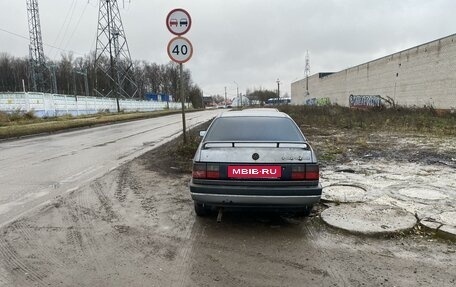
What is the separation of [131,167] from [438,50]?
26853 millimetres

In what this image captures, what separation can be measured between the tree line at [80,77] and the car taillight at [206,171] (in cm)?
6557

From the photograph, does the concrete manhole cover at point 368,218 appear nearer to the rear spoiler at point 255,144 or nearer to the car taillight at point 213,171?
the rear spoiler at point 255,144

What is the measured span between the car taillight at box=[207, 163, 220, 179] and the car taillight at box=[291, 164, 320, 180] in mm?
921

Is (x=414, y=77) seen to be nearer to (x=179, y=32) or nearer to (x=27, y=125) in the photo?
(x=179, y=32)

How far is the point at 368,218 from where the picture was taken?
491 centimetres

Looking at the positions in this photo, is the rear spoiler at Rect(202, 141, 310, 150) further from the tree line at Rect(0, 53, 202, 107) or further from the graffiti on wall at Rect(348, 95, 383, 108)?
the tree line at Rect(0, 53, 202, 107)

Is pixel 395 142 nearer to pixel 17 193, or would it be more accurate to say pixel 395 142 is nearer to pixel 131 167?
pixel 131 167

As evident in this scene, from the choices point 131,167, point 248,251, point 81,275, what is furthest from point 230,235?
point 131,167

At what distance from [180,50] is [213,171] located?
5.76m

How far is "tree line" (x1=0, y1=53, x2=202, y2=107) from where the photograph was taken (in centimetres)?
8250

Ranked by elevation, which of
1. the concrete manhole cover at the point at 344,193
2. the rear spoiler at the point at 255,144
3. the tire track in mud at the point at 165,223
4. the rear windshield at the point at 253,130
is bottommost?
the tire track in mud at the point at 165,223

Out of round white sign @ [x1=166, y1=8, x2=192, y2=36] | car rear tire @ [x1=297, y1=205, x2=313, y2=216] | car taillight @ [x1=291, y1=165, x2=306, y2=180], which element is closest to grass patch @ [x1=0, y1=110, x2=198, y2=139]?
round white sign @ [x1=166, y1=8, x2=192, y2=36]

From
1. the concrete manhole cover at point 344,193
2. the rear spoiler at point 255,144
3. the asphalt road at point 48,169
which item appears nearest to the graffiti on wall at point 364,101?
the asphalt road at point 48,169

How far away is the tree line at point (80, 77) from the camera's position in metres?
82.5
